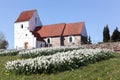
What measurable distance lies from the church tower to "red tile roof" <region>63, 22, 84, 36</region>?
658 centimetres

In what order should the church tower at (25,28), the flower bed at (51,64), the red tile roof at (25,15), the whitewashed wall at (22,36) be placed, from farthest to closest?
1. the red tile roof at (25,15)
2. the church tower at (25,28)
3. the whitewashed wall at (22,36)
4. the flower bed at (51,64)

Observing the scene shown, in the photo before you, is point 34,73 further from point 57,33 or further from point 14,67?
point 57,33

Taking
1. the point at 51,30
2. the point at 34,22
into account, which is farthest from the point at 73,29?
the point at 34,22

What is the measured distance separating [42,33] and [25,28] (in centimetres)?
380

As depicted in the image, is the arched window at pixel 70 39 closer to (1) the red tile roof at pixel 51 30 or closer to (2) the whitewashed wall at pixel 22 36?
(1) the red tile roof at pixel 51 30

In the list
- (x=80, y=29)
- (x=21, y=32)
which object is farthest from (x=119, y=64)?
(x=21, y=32)

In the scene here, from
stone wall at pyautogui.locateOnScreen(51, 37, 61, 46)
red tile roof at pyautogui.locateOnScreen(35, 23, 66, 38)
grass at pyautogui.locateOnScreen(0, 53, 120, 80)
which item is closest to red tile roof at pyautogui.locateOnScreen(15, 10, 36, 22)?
red tile roof at pyautogui.locateOnScreen(35, 23, 66, 38)

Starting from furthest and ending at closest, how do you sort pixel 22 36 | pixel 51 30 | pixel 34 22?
pixel 34 22 → pixel 22 36 → pixel 51 30

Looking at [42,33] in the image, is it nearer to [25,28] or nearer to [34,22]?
[25,28]

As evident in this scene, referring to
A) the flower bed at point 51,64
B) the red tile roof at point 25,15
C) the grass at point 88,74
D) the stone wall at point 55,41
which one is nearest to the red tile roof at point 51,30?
the stone wall at point 55,41

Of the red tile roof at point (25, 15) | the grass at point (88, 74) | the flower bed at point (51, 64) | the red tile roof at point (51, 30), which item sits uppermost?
the red tile roof at point (25, 15)

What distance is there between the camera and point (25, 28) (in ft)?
220

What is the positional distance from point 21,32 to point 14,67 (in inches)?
2128

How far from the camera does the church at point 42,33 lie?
207 feet
